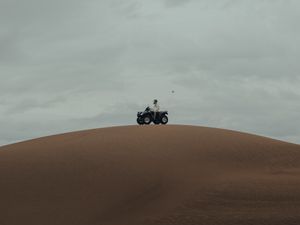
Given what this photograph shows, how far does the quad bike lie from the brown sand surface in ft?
1.80

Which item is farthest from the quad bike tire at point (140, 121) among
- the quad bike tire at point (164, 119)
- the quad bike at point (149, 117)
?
the quad bike tire at point (164, 119)

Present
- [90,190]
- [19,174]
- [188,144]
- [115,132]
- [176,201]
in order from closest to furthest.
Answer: [176,201] < [90,190] < [19,174] < [188,144] < [115,132]

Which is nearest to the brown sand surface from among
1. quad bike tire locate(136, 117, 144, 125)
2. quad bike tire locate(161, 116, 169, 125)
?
quad bike tire locate(136, 117, 144, 125)

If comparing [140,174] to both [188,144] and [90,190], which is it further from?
[188,144]

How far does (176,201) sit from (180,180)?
281cm

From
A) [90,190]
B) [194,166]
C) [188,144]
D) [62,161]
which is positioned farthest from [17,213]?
[188,144]

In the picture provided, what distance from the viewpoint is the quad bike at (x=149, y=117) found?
3881 centimetres

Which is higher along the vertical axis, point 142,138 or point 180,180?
point 142,138

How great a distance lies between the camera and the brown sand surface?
26331 mm

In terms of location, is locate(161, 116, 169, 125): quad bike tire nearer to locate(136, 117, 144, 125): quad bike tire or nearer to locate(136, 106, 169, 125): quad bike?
locate(136, 106, 169, 125): quad bike

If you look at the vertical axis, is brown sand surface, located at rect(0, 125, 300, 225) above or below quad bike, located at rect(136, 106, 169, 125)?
below

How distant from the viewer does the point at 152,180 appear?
30.0m

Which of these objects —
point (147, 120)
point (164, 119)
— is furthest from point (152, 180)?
point (164, 119)

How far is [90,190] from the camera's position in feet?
96.4
